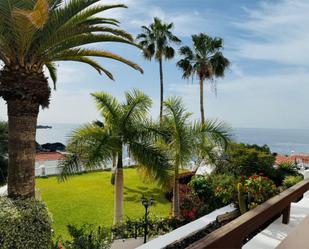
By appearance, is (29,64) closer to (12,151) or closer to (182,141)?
(12,151)

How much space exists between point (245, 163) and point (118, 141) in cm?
537

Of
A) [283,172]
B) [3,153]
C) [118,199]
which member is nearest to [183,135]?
[118,199]

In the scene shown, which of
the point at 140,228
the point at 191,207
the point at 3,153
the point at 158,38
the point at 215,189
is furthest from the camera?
the point at 158,38

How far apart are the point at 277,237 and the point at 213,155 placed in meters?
8.63

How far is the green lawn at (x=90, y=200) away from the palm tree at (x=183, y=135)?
154 inches

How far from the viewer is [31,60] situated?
8594 mm

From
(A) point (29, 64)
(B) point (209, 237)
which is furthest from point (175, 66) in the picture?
(B) point (209, 237)

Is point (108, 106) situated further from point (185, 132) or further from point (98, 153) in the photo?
point (185, 132)

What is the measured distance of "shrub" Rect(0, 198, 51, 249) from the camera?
7883 mm

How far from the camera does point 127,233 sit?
10836 mm

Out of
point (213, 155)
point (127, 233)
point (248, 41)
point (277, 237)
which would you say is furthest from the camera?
point (248, 41)

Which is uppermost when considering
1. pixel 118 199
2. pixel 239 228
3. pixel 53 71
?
pixel 53 71

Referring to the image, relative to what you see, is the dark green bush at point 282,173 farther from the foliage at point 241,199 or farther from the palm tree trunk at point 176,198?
the foliage at point 241,199

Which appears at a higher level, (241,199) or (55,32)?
(55,32)
